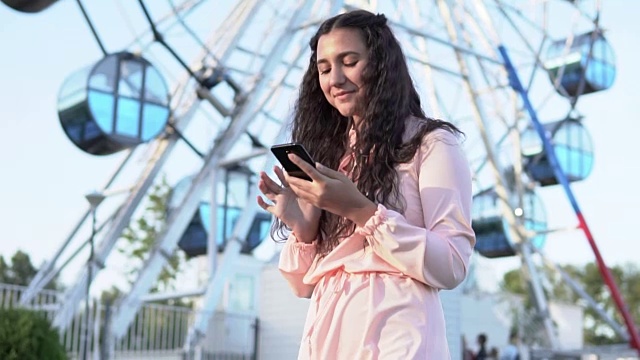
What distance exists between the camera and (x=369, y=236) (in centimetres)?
212

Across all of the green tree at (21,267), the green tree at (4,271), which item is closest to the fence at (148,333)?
the green tree at (4,271)

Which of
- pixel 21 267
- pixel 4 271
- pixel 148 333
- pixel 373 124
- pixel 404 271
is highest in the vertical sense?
pixel 21 267

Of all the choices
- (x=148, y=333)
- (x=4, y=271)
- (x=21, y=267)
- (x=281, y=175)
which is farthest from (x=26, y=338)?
(x=21, y=267)

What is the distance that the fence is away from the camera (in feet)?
49.4

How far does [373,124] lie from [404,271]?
1.11 feet

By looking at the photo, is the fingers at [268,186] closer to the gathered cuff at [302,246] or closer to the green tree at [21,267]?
the gathered cuff at [302,246]

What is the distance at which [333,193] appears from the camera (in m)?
2.05

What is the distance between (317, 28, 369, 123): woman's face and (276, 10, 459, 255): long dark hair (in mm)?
16

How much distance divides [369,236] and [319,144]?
41cm

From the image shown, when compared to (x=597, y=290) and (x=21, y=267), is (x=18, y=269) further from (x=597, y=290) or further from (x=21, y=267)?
(x=597, y=290)

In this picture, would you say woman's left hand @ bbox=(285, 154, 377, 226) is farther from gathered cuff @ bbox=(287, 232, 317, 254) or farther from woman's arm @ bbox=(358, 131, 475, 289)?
gathered cuff @ bbox=(287, 232, 317, 254)

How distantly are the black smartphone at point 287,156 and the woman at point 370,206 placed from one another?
0.01 m

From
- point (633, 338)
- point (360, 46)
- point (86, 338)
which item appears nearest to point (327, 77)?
point (360, 46)

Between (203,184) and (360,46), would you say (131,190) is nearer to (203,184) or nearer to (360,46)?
(203,184)
